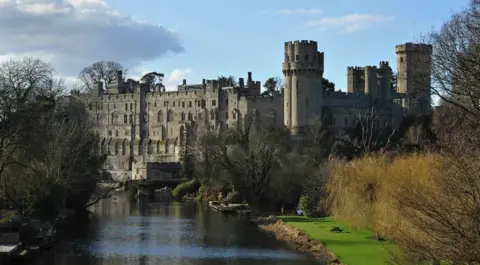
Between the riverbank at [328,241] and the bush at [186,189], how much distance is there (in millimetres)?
29454

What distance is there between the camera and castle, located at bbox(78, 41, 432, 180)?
3191 inches

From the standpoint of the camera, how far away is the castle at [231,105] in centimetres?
8106

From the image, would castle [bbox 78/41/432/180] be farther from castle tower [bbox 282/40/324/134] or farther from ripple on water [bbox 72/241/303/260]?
ripple on water [bbox 72/241/303/260]

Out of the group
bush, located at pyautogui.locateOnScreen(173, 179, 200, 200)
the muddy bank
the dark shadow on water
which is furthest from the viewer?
bush, located at pyautogui.locateOnScreen(173, 179, 200, 200)

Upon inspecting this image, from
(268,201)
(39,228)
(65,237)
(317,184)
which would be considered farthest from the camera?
(268,201)

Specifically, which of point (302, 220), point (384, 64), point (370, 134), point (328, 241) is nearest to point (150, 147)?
point (384, 64)

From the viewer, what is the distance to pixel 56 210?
36.1m

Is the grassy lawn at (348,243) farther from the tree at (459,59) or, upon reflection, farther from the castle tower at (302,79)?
Result: the castle tower at (302,79)

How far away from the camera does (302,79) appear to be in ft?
265

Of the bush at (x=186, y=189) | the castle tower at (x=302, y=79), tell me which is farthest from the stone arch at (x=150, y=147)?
the bush at (x=186, y=189)

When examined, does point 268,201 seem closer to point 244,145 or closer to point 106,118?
point 244,145

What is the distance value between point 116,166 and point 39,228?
69402mm

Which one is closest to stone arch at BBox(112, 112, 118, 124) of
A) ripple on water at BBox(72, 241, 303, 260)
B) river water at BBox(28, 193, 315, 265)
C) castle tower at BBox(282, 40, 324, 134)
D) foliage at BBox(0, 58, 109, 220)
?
castle tower at BBox(282, 40, 324, 134)

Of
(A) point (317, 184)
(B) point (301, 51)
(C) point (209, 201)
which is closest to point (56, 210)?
(A) point (317, 184)
